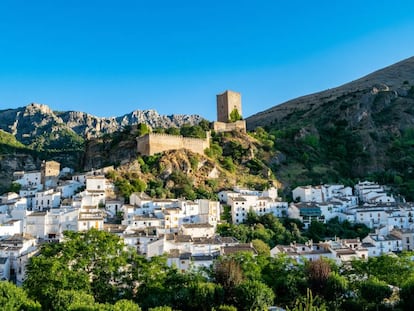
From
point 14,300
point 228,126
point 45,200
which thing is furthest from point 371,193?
point 14,300

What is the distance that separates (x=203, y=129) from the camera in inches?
2894

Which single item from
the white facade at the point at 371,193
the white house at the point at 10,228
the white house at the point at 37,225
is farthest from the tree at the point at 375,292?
the white facade at the point at 371,193

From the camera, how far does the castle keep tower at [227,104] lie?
276ft

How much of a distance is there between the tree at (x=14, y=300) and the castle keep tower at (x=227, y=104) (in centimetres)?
5989

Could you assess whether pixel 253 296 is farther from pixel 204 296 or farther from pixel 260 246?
pixel 260 246

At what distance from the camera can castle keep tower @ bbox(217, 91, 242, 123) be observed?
8400cm

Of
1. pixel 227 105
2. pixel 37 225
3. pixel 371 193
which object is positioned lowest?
pixel 37 225

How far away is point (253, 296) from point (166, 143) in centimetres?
3723

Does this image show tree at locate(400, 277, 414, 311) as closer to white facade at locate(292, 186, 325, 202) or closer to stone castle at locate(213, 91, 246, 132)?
white facade at locate(292, 186, 325, 202)

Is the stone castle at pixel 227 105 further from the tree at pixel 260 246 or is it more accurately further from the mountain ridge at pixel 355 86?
the tree at pixel 260 246

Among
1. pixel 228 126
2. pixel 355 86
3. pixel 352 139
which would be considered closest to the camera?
pixel 228 126

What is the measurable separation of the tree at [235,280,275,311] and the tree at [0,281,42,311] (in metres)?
11.1

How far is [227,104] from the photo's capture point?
84125 millimetres

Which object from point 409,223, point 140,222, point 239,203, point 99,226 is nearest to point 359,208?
point 409,223
